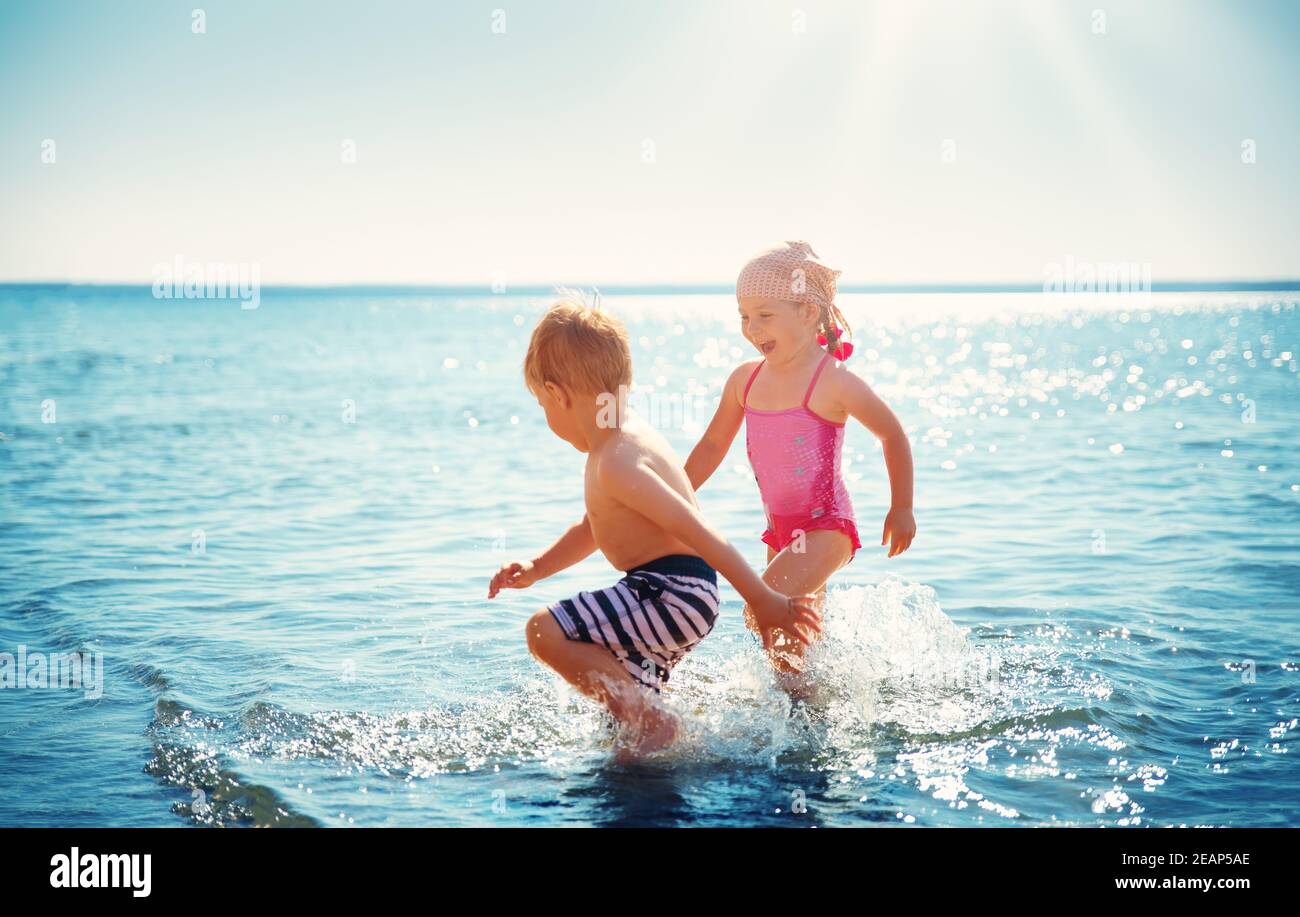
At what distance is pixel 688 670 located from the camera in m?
5.38

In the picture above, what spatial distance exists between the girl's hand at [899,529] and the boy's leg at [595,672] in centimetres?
117

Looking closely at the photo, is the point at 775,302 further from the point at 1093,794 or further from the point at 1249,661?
the point at 1249,661

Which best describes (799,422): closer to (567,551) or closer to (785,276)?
(785,276)

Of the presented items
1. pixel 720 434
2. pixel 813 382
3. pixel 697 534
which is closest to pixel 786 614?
pixel 697 534

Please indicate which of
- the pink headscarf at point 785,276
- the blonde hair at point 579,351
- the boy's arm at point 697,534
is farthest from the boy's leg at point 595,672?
the pink headscarf at point 785,276

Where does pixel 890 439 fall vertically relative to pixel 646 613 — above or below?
above

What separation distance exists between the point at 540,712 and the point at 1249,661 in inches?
129

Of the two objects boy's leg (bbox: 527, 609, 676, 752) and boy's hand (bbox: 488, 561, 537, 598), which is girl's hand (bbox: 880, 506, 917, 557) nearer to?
boy's leg (bbox: 527, 609, 676, 752)

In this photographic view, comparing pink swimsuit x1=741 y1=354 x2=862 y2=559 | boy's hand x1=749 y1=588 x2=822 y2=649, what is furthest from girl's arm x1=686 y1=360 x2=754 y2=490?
boy's hand x1=749 y1=588 x2=822 y2=649

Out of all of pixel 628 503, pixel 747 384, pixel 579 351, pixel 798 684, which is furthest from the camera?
pixel 747 384

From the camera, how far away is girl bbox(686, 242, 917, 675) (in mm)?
A: 4785

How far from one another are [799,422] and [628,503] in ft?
4.08

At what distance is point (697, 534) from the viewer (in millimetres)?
3783

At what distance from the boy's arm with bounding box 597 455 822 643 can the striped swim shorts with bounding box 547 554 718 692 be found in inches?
7.2
